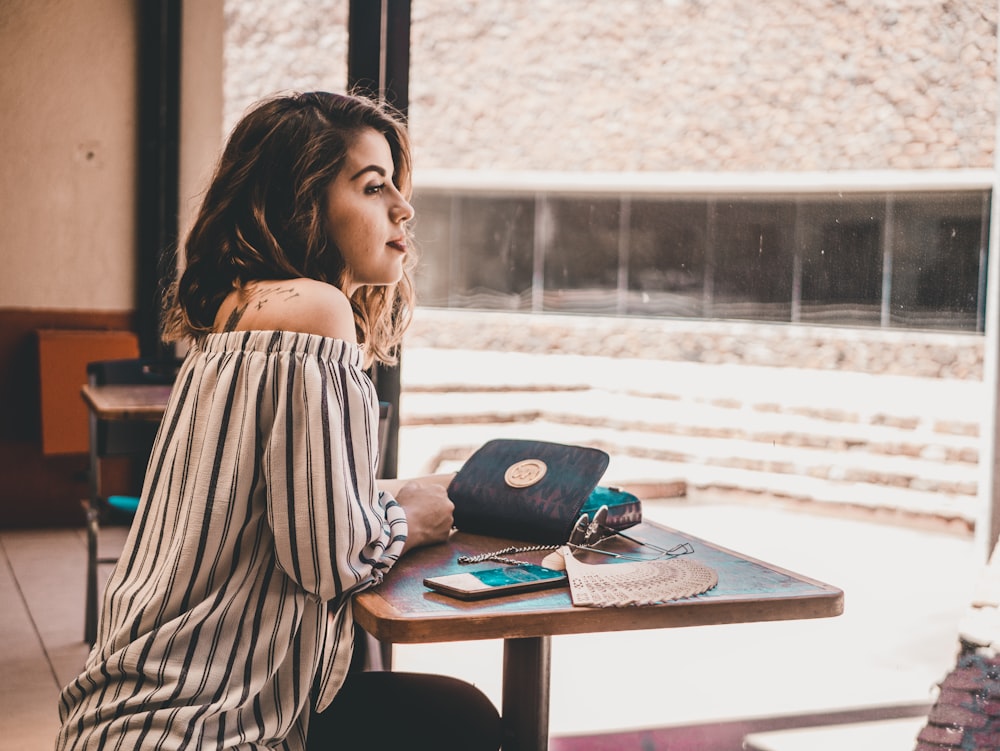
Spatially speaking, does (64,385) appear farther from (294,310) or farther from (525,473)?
(294,310)

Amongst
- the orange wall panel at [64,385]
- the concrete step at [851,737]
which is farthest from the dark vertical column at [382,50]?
the orange wall panel at [64,385]

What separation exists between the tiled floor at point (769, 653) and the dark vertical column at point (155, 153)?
324 cm

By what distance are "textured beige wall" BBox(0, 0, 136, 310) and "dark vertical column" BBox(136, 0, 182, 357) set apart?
0.20 ft

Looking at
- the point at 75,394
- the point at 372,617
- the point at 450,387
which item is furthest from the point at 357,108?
the point at 75,394

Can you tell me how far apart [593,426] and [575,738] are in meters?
0.74

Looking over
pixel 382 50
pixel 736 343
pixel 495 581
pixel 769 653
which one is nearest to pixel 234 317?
pixel 495 581

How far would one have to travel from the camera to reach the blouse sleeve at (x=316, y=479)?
3.96 feet

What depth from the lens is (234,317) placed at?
1351 millimetres

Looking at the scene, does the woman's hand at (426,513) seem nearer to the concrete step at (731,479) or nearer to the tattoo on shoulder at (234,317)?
the tattoo on shoulder at (234,317)

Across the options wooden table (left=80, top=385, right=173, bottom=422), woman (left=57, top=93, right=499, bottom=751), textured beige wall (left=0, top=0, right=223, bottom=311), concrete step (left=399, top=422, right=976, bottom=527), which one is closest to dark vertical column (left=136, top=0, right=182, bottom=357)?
textured beige wall (left=0, top=0, right=223, bottom=311)

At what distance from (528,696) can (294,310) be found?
67 centimetres

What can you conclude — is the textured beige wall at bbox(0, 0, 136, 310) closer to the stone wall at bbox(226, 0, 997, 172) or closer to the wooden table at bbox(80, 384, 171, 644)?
the wooden table at bbox(80, 384, 171, 644)

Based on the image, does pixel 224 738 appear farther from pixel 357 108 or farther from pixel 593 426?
pixel 593 426

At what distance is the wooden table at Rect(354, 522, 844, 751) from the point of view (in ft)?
3.85
